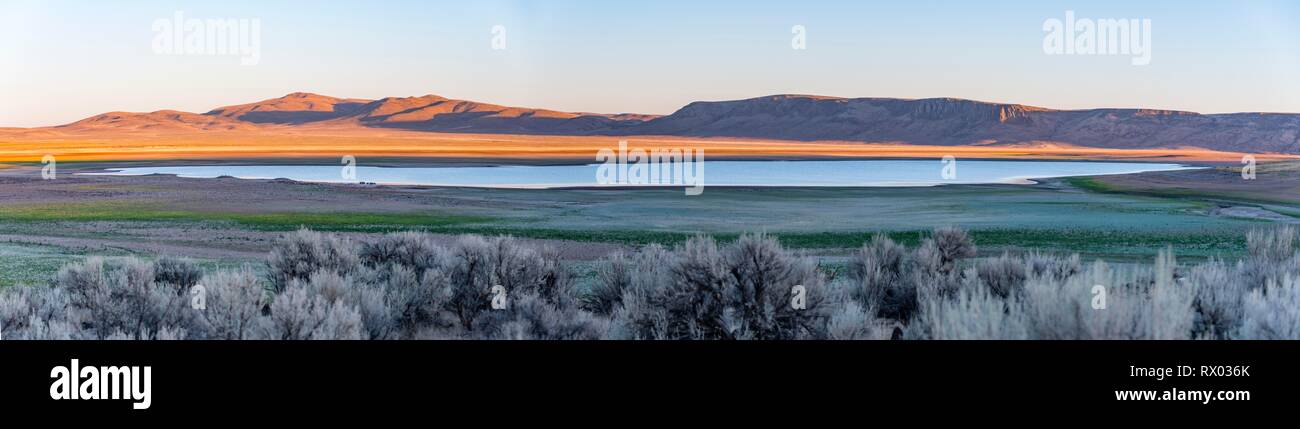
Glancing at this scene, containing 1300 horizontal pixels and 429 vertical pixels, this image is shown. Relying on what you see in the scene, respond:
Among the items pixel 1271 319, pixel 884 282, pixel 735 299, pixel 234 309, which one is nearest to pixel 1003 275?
pixel 884 282

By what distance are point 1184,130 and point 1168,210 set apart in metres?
150

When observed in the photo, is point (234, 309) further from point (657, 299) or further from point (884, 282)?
point (884, 282)

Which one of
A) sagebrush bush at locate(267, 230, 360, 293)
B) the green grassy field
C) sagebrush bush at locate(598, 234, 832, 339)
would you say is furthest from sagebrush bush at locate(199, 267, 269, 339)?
the green grassy field

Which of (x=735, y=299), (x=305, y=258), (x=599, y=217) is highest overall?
(x=305, y=258)

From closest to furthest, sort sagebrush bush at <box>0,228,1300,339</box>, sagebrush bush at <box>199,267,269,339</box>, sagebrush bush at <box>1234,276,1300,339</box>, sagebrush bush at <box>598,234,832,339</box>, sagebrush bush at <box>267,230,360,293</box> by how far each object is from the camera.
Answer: sagebrush bush at <box>0,228,1300,339</box>, sagebrush bush at <box>1234,276,1300,339</box>, sagebrush bush at <box>199,267,269,339</box>, sagebrush bush at <box>598,234,832,339</box>, sagebrush bush at <box>267,230,360,293</box>

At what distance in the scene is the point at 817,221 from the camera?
117 ft

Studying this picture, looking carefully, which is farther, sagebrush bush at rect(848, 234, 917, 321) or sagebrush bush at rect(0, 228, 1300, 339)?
sagebrush bush at rect(848, 234, 917, 321)

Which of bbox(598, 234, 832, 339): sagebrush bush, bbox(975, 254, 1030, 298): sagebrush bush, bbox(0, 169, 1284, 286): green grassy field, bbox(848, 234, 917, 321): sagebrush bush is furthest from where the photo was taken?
bbox(0, 169, 1284, 286): green grassy field

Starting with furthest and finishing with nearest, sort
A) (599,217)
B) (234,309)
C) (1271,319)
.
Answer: (599,217), (234,309), (1271,319)

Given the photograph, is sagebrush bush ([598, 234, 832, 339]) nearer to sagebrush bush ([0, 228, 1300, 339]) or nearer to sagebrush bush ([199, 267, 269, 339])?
sagebrush bush ([0, 228, 1300, 339])

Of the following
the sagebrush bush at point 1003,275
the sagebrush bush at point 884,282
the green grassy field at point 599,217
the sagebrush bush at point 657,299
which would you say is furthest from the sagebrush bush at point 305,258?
the green grassy field at point 599,217

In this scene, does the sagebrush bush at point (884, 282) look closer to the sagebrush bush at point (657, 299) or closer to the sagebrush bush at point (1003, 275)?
the sagebrush bush at point (657, 299)
